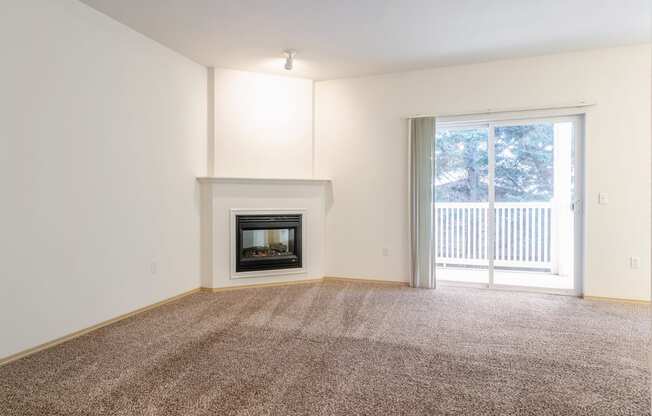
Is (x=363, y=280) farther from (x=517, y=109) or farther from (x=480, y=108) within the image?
(x=517, y=109)

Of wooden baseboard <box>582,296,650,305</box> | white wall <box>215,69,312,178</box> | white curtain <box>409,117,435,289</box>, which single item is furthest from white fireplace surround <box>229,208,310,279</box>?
wooden baseboard <box>582,296,650,305</box>

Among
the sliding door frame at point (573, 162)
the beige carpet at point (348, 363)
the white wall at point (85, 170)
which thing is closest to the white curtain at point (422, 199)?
the sliding door frame at point (573, 162)

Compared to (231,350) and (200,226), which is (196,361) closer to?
(231,350)

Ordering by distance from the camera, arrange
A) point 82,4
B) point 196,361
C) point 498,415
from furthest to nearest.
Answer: point 82,4 < point 196,361 < point 498,415

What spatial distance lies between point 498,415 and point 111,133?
347 centimetres

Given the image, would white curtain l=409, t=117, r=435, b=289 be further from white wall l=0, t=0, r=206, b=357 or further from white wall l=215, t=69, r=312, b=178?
white wall l=0, t=0, r=206, b=357

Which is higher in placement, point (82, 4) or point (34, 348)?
point (82, 4)

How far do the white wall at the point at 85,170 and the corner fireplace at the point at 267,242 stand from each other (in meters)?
0.64

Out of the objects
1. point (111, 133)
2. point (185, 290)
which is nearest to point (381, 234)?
point (185, 290)

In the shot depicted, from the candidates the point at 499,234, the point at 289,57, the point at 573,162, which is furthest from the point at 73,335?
the point at 573,162

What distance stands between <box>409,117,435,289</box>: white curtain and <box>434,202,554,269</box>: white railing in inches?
8.4

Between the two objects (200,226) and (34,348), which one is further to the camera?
(200,226)

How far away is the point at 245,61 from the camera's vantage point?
13.9ft

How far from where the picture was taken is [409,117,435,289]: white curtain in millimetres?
4457
